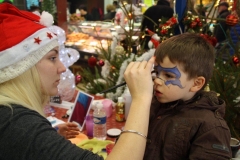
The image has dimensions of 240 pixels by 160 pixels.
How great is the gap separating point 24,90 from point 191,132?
72cm

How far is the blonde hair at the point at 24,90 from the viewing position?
951mm

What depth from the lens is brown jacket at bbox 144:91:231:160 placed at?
100 centimetres

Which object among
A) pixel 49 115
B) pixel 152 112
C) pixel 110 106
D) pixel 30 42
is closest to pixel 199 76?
pixel 152 112

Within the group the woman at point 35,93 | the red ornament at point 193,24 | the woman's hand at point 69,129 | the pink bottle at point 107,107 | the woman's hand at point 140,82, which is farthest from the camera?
the red ornament at point 193,24

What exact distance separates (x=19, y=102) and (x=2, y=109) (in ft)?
0.25

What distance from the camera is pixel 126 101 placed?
5.91 feet

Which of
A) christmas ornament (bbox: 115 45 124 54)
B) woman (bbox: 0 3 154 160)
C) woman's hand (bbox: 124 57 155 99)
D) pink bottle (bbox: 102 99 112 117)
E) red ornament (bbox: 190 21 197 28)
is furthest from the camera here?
christmas ornament (bbox: 115 45 124 54)

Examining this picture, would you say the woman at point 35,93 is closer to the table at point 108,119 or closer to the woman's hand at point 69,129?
the woman's hand at point 69,129

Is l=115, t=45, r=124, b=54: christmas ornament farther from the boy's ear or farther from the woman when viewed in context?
the boy's ear

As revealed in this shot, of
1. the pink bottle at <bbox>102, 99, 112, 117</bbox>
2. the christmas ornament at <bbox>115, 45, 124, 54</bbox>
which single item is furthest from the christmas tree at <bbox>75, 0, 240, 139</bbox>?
the pink bottle at <bbox>102, 99, 112, 117</bbox>

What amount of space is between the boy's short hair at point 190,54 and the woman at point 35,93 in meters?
0.15

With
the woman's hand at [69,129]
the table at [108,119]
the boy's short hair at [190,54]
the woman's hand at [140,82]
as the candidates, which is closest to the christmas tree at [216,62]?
the table at [108,119]

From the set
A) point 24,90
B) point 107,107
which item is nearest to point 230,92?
point 107,107

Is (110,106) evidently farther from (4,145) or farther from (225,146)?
(4,145)
